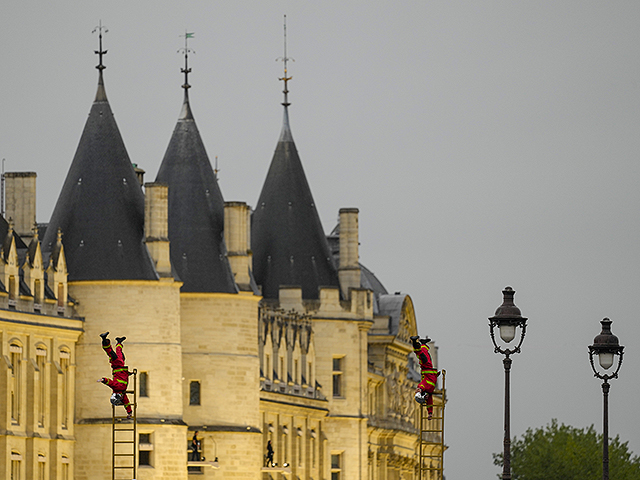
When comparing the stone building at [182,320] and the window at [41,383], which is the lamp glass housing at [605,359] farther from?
the window at [41,383]

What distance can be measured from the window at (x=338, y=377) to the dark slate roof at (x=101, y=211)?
19.7 metres

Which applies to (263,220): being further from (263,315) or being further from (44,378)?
(44,378)

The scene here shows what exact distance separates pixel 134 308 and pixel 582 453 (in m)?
45.9

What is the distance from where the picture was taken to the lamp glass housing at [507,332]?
156 ft

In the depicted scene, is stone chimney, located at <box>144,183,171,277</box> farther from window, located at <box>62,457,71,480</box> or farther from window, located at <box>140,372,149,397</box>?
window, located at <box>62,457,71,480</box>

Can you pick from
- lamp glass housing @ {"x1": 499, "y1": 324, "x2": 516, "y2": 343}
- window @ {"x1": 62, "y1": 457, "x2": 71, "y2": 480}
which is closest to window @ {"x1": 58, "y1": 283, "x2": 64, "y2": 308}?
window @ {"x1": 62, "y1": 457, "x2": 71, "y2": 480}

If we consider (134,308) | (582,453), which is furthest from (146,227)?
(582,453)

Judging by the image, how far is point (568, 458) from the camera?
112562 mm

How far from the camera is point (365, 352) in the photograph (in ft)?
301

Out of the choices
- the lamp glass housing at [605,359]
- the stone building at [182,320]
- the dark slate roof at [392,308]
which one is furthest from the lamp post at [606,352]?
the dark slate roof at [392,308]

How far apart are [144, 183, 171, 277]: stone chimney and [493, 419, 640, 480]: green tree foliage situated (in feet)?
139

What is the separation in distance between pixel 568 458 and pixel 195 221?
135ft

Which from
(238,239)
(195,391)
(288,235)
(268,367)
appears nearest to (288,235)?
(288,235)

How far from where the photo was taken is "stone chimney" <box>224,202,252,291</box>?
251 ft
